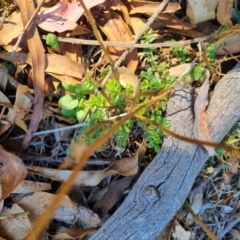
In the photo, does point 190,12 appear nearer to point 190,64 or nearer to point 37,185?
point 190,64

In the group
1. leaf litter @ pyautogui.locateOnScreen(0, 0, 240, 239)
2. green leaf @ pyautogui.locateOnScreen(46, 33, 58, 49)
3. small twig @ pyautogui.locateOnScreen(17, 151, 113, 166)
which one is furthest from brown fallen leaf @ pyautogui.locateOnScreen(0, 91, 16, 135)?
green leaf @ pyautogui.locateOnScreen(46, 33, 58, 49)

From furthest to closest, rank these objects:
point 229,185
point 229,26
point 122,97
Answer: point 229,185 → point 229,26 → point 122,97

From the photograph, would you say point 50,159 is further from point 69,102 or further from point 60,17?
point 60,17

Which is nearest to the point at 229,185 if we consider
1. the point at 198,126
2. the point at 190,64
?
the point at 198,126

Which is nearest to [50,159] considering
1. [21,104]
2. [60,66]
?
[21,104]

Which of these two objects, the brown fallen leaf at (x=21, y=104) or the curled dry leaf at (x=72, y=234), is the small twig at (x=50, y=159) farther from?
the curled dry leaf at (x=72, y=234)

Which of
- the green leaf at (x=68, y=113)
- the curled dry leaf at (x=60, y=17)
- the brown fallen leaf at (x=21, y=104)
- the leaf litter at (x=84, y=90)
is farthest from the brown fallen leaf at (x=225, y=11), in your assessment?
the brown fallen leaf at (x=21, y=104)

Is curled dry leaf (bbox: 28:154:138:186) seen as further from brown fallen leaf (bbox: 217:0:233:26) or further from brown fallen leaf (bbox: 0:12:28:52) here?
brown fallen leaf (bbox: 217:0:233:26)
